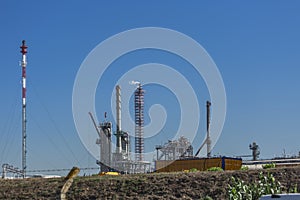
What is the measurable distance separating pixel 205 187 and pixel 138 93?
142 ft

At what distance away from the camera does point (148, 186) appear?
89.9 ft

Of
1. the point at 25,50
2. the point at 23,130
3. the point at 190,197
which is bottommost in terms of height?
the point at 190,197

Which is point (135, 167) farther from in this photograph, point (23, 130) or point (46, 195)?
point (46, 195)

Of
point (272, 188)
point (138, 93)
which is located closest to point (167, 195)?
point (272, 188)

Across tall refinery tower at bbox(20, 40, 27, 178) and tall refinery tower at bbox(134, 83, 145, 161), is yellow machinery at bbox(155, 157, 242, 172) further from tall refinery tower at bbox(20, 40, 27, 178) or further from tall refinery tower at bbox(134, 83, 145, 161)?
tall refinery tower at bbox(134, 83, 145, 161)

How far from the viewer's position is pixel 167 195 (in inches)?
1026

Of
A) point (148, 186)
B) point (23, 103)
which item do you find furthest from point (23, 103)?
point (148, 186)

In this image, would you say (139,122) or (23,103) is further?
(139,122)

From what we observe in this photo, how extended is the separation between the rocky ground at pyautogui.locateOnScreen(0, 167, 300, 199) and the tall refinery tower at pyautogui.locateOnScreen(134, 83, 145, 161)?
35994 mm

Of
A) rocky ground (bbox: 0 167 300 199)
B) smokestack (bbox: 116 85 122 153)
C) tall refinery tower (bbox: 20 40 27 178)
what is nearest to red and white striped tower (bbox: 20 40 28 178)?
tall refinery tower (bbox: 20 40 27 178)

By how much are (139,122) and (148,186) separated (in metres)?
40.6

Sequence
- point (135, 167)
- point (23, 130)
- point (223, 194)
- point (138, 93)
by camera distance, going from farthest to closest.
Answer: point (138, 93) → point (135, 167) → point (23, 130) → point (223, 194)

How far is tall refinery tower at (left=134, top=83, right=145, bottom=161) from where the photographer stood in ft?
219

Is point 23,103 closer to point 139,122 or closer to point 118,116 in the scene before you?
point 118,116
